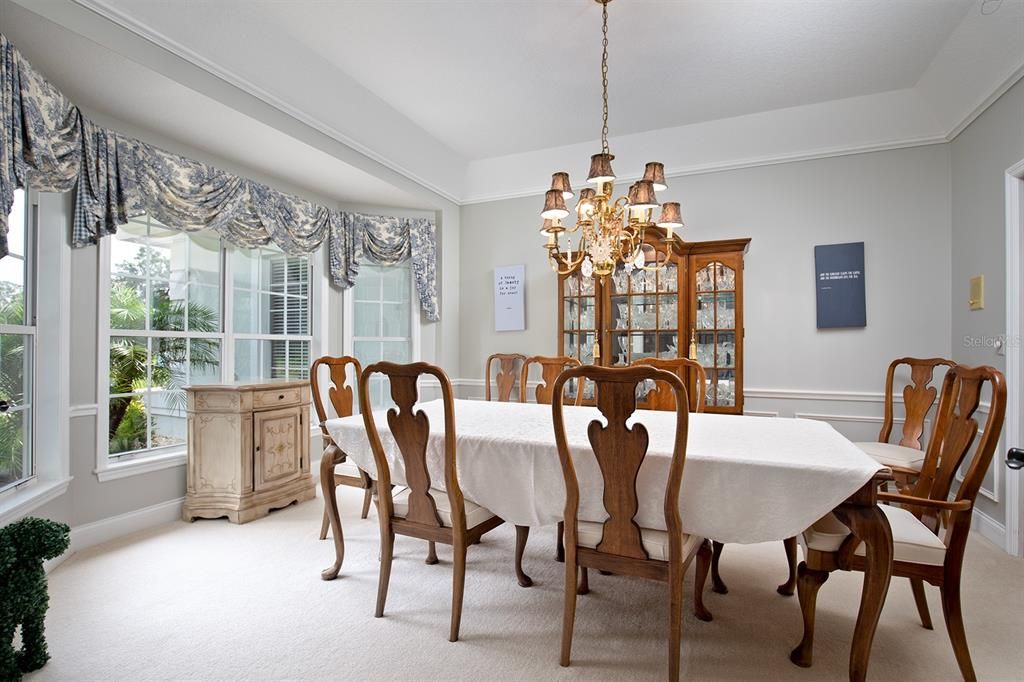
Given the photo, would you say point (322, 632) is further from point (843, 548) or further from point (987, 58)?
point (987, 58)

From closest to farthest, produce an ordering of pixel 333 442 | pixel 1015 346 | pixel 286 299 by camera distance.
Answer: pixel 333 442 < pixel 1015 346 < pixel 286 299

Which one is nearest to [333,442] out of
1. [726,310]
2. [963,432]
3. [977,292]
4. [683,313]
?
[963,432]

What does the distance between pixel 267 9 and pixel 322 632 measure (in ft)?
10.1

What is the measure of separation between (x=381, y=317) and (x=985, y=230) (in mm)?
4587

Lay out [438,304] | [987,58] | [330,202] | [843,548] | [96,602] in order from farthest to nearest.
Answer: [438,304] < [330,202] < [987,58] < [96,602] < [843,548]

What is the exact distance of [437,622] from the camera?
2.08 meters

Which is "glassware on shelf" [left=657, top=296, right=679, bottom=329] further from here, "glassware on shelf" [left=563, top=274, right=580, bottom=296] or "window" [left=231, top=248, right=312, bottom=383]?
"window" [left=231, top=248, right=312, bottom=383]

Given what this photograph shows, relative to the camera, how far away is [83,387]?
2.85 m

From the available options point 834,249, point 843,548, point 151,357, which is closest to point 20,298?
point 151,357

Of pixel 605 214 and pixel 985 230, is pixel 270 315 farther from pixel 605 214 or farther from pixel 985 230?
pixel 985 230

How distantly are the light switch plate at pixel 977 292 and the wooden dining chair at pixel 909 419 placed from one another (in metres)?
0.39

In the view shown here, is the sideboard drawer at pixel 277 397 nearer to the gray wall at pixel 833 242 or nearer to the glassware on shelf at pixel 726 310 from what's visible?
the glassware on shelf at pixel 726 310

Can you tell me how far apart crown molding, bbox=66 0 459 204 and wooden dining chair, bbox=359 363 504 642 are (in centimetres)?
198

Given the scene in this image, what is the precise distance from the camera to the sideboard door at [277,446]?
331 centimetres
